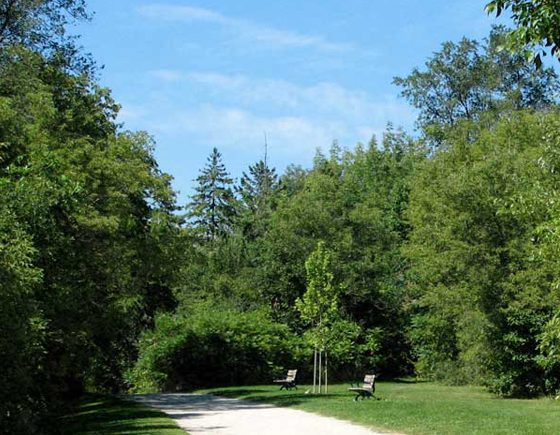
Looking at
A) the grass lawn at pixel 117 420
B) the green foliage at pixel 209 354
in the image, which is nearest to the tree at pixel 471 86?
the green foliage at pixel 209 354

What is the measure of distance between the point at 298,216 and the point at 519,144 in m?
13.9

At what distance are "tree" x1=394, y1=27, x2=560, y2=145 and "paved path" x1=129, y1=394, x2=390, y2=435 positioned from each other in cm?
2867

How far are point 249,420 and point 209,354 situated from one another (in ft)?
60.8

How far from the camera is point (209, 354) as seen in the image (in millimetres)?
36188

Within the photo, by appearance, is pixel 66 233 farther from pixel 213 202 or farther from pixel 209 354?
pixel 213 202

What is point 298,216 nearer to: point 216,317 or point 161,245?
point 216,317

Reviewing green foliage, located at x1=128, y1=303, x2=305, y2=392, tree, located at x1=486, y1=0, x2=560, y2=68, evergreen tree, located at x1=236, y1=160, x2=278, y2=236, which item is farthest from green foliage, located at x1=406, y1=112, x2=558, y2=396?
evergreen tree, located at x1=236, y1=160, x2=278, y2=236

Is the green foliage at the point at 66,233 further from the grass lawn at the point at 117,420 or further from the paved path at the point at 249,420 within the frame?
the paved path at the point at 249,420

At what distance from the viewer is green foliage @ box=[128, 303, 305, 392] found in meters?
36.2

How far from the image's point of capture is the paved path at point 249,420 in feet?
50.0

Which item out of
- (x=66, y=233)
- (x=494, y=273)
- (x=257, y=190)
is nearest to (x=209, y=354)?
(x=494, y=273)

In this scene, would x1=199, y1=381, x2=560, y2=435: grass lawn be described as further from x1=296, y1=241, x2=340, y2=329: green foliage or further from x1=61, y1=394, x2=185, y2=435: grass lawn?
x1=61, y1=394, x2=185, y2=435: grass lawn

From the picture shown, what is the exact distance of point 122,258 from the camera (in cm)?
2530

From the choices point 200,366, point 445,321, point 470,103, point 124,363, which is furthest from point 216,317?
point 470,103
